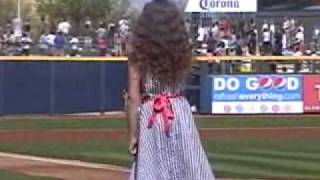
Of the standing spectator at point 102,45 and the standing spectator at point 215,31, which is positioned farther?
the standing spectator at point 215,31

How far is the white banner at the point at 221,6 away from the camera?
30.8 m

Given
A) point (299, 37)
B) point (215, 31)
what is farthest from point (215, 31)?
point (299, 37)

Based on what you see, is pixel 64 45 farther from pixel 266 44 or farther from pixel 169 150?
pixel 169 150

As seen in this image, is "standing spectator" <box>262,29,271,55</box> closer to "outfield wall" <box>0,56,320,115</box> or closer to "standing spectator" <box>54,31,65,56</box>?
"outfield wall" <box>0,56,320,115</box>

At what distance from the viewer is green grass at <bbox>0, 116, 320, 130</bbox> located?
22.6m

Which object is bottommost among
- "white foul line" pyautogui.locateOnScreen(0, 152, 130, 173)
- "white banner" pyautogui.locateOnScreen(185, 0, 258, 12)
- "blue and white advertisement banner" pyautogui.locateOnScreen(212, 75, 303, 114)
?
"white foul line" pyautogui.locateOnScreen(0, 152, 130, 173)

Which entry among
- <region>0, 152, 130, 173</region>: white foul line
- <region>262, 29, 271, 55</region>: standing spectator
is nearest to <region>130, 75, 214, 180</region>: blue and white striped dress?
<region>0, 152, 130, 173</region>: white foul line

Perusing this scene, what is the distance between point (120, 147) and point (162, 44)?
1255cm

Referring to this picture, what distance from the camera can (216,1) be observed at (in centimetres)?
3070

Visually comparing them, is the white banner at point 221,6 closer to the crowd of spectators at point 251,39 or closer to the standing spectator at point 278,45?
the crowd of spectators at point 251,39

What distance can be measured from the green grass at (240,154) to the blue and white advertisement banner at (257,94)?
6.41 m

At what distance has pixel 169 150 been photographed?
5.75 meters

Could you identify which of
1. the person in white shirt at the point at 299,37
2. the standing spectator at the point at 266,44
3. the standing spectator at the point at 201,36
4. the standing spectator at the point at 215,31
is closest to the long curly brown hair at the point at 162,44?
the standing spectator at the point at 201,36

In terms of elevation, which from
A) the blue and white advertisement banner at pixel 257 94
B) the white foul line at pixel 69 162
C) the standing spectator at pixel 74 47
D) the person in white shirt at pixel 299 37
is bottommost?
the white foul line at pixel 69 162
